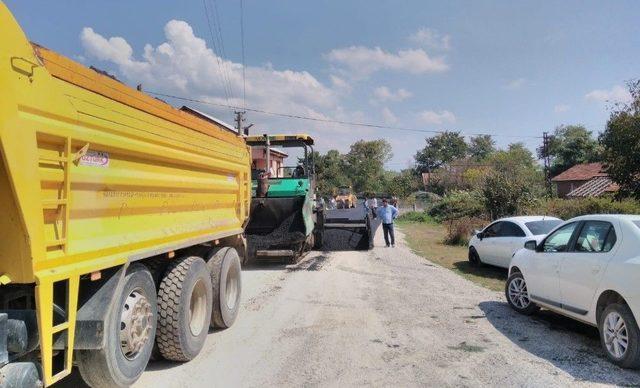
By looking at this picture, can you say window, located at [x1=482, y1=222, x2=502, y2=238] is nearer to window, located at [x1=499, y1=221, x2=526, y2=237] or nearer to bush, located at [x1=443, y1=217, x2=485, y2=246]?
window, located at [x1=499, y1=221, x2=526, y2=237]

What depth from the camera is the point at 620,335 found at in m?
5.35

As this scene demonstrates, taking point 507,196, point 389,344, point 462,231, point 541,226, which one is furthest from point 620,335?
point 507,196

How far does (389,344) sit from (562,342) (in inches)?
84.7

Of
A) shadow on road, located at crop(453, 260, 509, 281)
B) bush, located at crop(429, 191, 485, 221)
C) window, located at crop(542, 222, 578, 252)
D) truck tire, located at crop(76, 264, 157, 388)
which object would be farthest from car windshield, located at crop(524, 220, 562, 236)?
bush, located at crop(429, 191, 485, 221)

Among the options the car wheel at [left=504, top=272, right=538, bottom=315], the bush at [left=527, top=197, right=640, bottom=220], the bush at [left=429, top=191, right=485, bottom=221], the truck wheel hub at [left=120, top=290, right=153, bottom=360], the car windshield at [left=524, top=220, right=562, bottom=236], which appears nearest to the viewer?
the truck wheel hub at [left=120, top=290, right=153, bottom=360]

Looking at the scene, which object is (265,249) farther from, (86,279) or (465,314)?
(86,279)

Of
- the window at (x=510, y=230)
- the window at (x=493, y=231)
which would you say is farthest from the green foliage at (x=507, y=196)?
the window at (x=510, y=230)

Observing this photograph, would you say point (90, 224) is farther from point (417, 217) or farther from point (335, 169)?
point (335, 169)

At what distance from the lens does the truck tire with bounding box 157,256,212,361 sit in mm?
5141

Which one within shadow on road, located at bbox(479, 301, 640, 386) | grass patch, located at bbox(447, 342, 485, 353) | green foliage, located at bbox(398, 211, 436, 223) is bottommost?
green foliage, located at bbox(398, 211, 436, 223)

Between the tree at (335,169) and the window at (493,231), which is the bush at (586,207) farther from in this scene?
the tree at (335,169)

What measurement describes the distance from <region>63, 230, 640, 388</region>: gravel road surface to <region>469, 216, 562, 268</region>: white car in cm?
225

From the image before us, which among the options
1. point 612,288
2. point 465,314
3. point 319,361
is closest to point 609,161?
point 465,314

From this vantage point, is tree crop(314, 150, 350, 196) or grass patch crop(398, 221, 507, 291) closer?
grass patch crop(398, 221, 507, 291)
